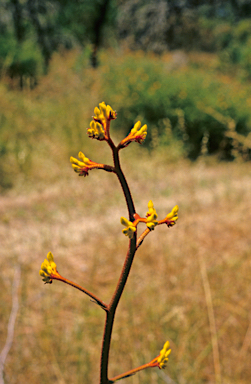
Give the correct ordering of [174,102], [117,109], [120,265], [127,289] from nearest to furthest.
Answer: [127,289], [120,265], [174,102], [117,109]

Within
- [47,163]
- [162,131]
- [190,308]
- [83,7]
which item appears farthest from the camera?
[83,7]

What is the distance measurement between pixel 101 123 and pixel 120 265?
5.69 feet

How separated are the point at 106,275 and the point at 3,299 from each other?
581mm

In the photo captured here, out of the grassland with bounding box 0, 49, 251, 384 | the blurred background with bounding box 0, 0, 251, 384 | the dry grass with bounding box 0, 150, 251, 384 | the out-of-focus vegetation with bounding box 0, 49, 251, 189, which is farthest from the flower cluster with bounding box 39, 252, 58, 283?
the out-of-focus vegetation with bounding box 0, 49, 251, 189

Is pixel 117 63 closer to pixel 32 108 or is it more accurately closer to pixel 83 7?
pixel 32 108

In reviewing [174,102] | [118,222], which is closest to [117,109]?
[174,102]

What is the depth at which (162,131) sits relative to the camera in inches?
186

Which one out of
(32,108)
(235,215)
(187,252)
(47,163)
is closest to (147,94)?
(32,108)

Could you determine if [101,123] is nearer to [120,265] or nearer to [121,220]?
[121,220]

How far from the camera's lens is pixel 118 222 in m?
2.74

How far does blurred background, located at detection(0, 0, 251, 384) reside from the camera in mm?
1168

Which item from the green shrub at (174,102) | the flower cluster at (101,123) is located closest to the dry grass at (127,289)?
the flower cluster at (101,123)

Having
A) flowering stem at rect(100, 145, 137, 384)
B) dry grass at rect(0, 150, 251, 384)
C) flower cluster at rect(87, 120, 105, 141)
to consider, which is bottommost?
flowering stem at rect(100, 145, 137, 384)

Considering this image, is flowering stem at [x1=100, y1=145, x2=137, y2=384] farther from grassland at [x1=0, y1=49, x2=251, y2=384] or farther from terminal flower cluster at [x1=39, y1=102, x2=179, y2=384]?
grassland at [x1=0, y1=49, x2=251, y2=384]
